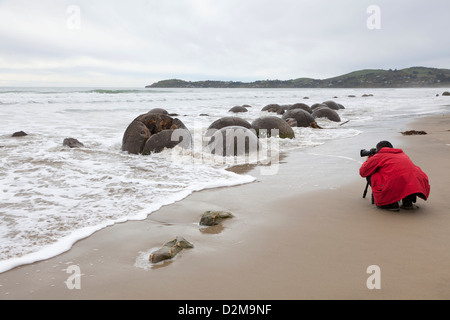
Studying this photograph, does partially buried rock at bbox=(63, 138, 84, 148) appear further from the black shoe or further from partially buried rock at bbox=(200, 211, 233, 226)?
the black shoe

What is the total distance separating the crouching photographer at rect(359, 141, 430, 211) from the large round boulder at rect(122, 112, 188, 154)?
19.8ft

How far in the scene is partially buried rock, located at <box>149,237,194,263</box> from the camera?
3.25m

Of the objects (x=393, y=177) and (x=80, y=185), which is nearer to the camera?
(x=393, y=177)

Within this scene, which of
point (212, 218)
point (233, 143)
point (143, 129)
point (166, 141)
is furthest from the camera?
point (143, 129)

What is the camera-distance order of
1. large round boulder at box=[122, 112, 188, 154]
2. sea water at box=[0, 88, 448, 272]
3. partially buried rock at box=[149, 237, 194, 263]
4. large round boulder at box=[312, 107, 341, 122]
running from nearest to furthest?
1. partially buried rock at box=[149, 237, 194, 263]
2. sea water at box=[0, 88, 448, 272]
3. large round boulder at box=[122, 112, 188, 154]
4. large round boulder at box=[312, 107, 341, 122]

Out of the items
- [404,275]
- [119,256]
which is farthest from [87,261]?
[404,275]

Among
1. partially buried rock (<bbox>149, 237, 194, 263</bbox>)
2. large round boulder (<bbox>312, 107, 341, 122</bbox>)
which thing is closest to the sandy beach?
partially buried rock (<bbox>149, 237, 194, 263</bbox>)

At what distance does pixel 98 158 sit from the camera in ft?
26.9

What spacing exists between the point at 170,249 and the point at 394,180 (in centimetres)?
279

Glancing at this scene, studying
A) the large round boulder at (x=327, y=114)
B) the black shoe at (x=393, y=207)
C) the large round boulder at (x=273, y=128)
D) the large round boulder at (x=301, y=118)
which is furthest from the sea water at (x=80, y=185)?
the large round boulder at (x=327, y=114)

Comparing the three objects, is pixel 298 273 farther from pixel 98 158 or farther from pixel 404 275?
pixel 98 158

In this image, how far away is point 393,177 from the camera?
4.34 metres

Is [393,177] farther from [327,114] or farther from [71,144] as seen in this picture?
[327,114]

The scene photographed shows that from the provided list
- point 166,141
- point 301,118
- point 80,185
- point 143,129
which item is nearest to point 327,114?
point 301,118
